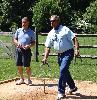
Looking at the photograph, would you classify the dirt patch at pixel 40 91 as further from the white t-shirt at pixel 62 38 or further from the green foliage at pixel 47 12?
the green foliage at pixel 47 12

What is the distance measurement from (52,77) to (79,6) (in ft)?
125

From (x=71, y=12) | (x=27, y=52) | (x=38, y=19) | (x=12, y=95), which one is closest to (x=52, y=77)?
(x=27, y=52)

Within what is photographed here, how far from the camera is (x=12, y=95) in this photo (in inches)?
422

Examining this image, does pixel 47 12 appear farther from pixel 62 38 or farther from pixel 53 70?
pixel 62 38

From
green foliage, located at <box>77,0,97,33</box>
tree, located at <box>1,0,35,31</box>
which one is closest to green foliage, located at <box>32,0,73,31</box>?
green foliage, located at <box>77,0,97,33</box>

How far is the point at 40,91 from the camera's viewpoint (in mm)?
11148

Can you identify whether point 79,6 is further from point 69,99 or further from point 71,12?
point 69,99

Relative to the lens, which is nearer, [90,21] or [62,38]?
[62,38]

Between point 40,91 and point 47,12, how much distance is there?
3388 cm

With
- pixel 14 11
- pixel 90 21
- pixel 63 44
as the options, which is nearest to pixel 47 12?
pixel 90 21

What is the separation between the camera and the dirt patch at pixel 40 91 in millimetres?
10461

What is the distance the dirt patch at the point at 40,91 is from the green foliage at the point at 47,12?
31.6 meters

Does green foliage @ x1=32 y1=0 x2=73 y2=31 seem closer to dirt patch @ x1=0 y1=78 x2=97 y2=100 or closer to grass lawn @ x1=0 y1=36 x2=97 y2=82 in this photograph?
grass lawn @ x1=0 y1=36 x2=97 y2=82

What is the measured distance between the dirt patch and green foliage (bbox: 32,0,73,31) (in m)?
31.6
